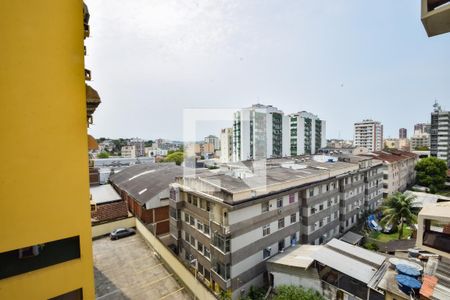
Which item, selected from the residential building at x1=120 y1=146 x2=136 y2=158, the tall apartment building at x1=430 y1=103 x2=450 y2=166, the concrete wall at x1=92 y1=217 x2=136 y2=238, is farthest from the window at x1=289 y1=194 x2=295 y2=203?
the residential building at x1=120 y1=146 x2=136 y2=158

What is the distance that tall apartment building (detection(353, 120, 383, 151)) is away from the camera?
93.8 m

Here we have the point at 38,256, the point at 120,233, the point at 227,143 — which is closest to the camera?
the point at 38,256

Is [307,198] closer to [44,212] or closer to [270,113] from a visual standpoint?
[44,212]

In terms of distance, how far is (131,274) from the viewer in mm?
15039

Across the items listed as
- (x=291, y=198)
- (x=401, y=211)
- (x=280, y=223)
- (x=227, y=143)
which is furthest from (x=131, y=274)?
(x=227, y=143)

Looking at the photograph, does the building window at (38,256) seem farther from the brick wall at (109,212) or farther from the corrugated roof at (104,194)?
the corrugated roof at (104,194)

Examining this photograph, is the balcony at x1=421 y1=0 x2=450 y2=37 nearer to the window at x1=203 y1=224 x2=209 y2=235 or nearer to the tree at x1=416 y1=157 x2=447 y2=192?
the window at x1=203 y1=224 x2=209 y2=235

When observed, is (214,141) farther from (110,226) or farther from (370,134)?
(110,226)

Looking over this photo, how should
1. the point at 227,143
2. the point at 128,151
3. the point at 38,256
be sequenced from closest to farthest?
1. the point at 38,256
2. the point at 227,143
3. the point at 128,151

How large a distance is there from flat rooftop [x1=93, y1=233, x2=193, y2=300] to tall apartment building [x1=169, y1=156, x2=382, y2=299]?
1951 mm

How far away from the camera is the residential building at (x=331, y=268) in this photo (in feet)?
44.2

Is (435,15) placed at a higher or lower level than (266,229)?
higher

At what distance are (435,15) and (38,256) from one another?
920 centimetres

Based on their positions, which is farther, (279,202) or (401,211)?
(401,211)
